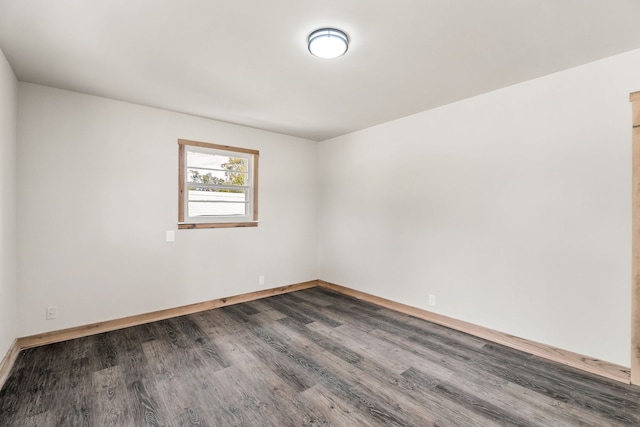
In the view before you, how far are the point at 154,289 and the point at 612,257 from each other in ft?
15.0

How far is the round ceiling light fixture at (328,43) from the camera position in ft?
6.77

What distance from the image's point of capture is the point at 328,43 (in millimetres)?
2135

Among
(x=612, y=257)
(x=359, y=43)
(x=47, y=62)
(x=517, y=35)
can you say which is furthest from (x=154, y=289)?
(x=612, y=257)

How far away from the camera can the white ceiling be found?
1.84m

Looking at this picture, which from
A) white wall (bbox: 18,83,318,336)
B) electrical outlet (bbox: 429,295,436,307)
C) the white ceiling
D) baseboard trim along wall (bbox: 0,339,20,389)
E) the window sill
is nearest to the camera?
the white ceiling

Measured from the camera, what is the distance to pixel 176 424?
187 centimetres

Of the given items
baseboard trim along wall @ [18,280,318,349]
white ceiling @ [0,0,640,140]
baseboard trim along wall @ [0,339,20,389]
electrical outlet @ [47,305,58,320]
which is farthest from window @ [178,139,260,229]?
baseboard trim along wall @ [0,339,20,389]

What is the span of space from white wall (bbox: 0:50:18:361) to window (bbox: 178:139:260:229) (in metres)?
1.49

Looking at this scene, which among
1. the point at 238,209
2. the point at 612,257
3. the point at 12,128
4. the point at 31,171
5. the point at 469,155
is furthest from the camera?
the point at 238,209

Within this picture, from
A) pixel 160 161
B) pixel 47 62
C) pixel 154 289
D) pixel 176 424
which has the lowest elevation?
pixel 176 424

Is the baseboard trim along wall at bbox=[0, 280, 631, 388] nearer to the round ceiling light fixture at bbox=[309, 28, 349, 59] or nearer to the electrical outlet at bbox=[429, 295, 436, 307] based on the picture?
the electrical outlet at bbox=[429, 295, 436, 307]

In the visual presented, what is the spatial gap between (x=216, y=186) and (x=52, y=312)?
220cm

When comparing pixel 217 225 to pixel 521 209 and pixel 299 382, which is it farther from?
pixel 521 209

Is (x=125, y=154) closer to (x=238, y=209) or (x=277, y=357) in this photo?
(x=238, y=209)
